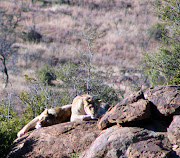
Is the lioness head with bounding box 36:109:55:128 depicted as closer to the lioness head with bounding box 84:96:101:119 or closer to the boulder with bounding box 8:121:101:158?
the boulder with bounding box 8:121:101:158

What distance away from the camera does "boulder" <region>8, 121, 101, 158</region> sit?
6355 millimetres

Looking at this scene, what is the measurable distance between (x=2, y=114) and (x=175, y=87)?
739 cm

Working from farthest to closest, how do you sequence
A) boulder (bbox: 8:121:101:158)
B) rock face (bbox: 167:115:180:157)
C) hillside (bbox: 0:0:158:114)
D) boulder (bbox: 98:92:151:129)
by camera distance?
1. hillside (bbox: 0:0:158:114)
2. boulder (bbox: 8:121:101:158)
3. boulder (bbox: 98:92:151:129)
4. rock face (bbox: 167:115:180:157)

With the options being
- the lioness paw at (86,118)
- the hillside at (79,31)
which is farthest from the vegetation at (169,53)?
the hillside at (79,31)

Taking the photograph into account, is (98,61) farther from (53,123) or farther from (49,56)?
(53,123)

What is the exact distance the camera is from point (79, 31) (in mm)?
41062

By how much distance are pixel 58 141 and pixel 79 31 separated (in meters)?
35.7

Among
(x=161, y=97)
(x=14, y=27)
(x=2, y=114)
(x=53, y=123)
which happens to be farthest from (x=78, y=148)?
(x=14, y=27)

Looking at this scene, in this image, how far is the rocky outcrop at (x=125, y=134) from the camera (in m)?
5.03

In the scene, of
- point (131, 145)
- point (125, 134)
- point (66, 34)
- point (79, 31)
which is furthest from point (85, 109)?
point (79, 31)

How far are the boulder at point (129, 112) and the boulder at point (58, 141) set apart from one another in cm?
70

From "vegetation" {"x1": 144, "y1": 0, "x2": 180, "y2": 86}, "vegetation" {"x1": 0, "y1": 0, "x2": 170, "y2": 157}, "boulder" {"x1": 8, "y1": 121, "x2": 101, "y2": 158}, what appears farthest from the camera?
"vegetation" {"x1": 0, "y1": 0, "x2": 170, "y2": 157}

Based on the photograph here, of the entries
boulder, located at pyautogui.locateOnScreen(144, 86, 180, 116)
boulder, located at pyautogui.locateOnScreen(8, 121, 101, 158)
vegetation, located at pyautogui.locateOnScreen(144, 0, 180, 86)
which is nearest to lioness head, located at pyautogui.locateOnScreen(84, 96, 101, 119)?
boulder, located at pyautogui.locateOnScreen(8, 121, 101, 158)

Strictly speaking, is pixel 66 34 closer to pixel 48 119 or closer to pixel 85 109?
pixel 48 119
